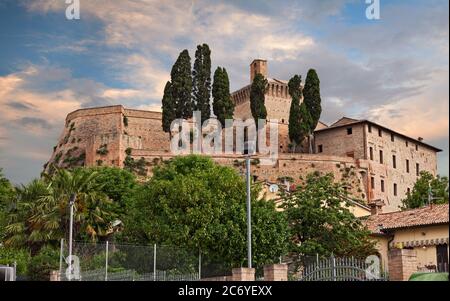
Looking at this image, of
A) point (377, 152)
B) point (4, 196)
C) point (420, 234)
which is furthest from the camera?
point (377, 152)

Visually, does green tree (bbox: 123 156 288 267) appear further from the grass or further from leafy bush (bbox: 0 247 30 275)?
the grass

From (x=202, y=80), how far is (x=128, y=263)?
3762 cm

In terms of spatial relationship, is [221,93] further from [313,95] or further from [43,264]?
[43,264]

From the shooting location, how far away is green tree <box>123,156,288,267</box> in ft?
93.4

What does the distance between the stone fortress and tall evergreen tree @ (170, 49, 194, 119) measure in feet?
17.9

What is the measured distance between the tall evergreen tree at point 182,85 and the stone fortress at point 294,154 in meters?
5.46

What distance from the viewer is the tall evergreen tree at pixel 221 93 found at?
5738 cm

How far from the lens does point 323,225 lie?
30.7 meters

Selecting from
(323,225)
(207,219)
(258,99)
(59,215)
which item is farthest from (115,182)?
(258,99)
